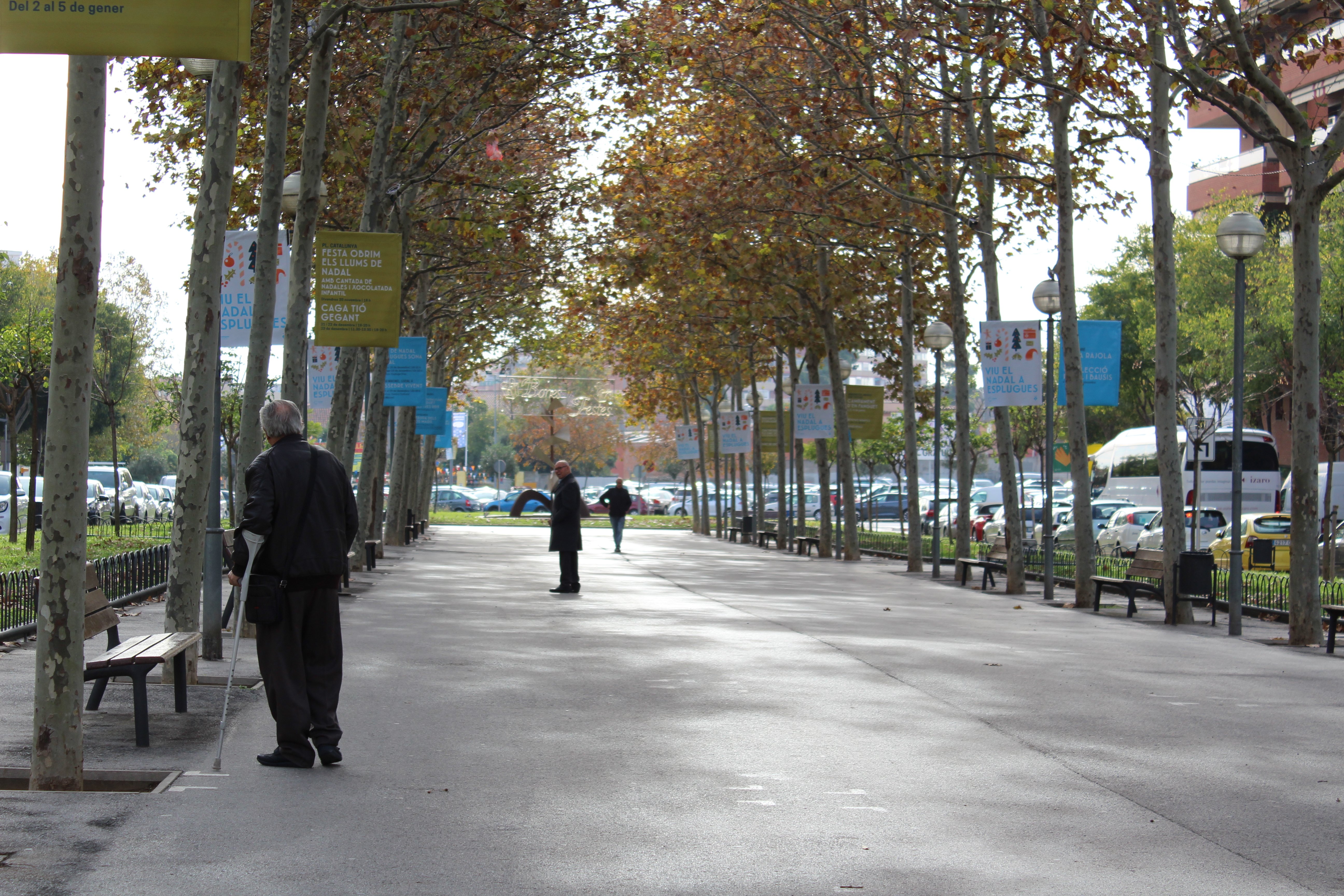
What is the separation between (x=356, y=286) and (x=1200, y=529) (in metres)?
23.3

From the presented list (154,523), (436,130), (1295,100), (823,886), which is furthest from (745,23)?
A: (1295,100)

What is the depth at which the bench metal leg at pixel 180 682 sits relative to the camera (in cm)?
930

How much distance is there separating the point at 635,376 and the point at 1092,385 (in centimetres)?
3642

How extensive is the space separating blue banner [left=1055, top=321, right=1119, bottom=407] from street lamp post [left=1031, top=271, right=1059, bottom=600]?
1.49 feet

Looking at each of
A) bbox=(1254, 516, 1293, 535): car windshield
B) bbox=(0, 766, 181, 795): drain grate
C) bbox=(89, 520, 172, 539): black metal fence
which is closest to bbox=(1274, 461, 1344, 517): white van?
bbox=(1254, 516, 1293, 535): car windshield

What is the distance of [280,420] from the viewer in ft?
26.2

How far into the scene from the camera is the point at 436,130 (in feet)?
76.2

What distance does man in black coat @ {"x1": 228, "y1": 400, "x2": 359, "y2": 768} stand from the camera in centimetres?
770

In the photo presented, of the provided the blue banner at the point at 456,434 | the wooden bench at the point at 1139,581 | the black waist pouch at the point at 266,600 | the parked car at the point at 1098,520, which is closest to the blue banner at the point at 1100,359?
the wooden bench at the point at 1139,581

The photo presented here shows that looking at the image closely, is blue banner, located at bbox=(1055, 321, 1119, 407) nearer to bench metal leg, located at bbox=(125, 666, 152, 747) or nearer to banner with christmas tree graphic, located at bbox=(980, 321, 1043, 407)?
banner with christmas tree graphic, located at bbox=(980, 321, 1043, 407)

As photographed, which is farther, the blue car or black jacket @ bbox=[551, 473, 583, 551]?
the blue car

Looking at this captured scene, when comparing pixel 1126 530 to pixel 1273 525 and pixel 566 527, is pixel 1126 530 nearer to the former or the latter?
pixel 1273 525

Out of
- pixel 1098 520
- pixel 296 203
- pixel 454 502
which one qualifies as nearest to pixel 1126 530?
pixel 1098 520

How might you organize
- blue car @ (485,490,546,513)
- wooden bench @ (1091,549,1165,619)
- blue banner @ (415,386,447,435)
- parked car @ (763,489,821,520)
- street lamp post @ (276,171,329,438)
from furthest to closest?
1. blue car @ (485,490,546,513)
2. parked car @ (763,489,821,520)
3. blue banner @ (415,386,447,435)
4. wooden bench @ (1091,549,1165,619)
5. street lamp post @ (276,171,329,438)
